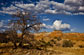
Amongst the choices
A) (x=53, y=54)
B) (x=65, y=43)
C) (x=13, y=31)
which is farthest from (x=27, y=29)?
(x=65, y=43)

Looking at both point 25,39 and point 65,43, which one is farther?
point 65,43

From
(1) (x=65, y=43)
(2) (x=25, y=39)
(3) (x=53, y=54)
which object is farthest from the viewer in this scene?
(1) (x=65, y=43)

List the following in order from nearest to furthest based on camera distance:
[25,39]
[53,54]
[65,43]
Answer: [53,54], [25,39], [65,43]

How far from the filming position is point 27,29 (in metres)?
25.0

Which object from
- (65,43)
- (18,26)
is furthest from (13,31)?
(65,43)

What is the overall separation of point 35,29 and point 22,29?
7.69 feet

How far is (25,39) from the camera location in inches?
974

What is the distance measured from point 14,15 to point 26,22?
2.37 m

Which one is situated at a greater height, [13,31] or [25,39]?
[13,31]

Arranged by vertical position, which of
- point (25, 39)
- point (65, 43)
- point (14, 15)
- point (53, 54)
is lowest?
point (65, 43)

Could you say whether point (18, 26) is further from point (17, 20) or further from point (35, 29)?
point (35, 29)

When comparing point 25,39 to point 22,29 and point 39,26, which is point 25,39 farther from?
point 39,26

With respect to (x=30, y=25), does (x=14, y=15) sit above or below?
above

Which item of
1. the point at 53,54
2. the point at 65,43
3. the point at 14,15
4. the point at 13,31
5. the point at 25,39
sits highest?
the point at 14,15
